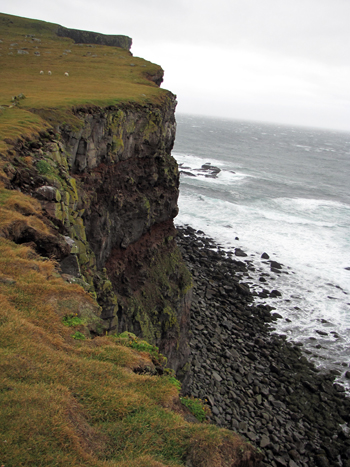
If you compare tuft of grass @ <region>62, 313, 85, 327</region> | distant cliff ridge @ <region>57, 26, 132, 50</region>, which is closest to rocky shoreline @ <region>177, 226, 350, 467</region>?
tuft of grass @ <region>62, 313, 85, 327</region>

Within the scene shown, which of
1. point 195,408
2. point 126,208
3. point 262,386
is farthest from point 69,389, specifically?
point 262,386

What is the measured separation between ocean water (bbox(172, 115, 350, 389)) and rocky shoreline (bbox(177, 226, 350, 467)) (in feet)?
8.16

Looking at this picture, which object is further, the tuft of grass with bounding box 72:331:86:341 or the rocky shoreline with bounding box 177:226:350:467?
the rocky shoreline with bounding box 177:226:350:467

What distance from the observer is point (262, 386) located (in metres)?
27.2

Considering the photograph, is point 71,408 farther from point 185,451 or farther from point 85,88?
point 85,88

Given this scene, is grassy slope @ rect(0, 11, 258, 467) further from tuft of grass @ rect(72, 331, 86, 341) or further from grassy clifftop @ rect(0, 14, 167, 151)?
grassy clifftop @ rect(0, 14, 167, 151)

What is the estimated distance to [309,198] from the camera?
78.1 meters

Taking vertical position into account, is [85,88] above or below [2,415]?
above

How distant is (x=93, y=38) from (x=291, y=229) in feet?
187

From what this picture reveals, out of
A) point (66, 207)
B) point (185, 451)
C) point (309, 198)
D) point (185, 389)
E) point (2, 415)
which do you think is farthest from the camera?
point (309, 198)

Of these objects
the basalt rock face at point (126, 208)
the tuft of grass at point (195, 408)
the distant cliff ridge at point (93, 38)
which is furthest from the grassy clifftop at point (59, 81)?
the tuft of grass at point (195, 408)

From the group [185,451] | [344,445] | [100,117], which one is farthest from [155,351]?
[344,445]

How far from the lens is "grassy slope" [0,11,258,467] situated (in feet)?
18.0

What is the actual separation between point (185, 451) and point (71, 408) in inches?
91.9
